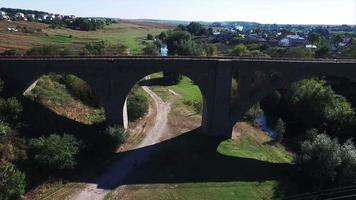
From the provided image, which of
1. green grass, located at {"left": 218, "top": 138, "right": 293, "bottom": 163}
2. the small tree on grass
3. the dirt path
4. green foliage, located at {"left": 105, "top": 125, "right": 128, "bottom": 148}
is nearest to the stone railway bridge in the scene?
green grass, located at {"left": 218, "top": 138, "right": 293, "bottom": 163}

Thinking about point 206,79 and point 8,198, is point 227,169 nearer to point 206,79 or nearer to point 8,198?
point 206,79

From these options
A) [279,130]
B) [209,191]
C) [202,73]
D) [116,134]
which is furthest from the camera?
[279,130]

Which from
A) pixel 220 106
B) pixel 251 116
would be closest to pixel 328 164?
pixel 220 106

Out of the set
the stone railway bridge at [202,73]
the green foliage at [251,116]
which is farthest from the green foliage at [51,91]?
the green foliage at [251,116]

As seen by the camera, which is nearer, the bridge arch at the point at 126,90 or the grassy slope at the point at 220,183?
the grassy slope at the point at 220,183

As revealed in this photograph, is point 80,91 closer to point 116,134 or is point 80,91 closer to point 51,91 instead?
point 51,91

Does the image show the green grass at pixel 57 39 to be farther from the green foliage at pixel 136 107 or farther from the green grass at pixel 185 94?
the green foliage at pixel 136 107

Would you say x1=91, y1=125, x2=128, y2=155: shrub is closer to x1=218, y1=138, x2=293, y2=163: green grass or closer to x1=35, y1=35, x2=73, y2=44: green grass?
x1=218, y1=138, x2=293, y2=163: green grass
